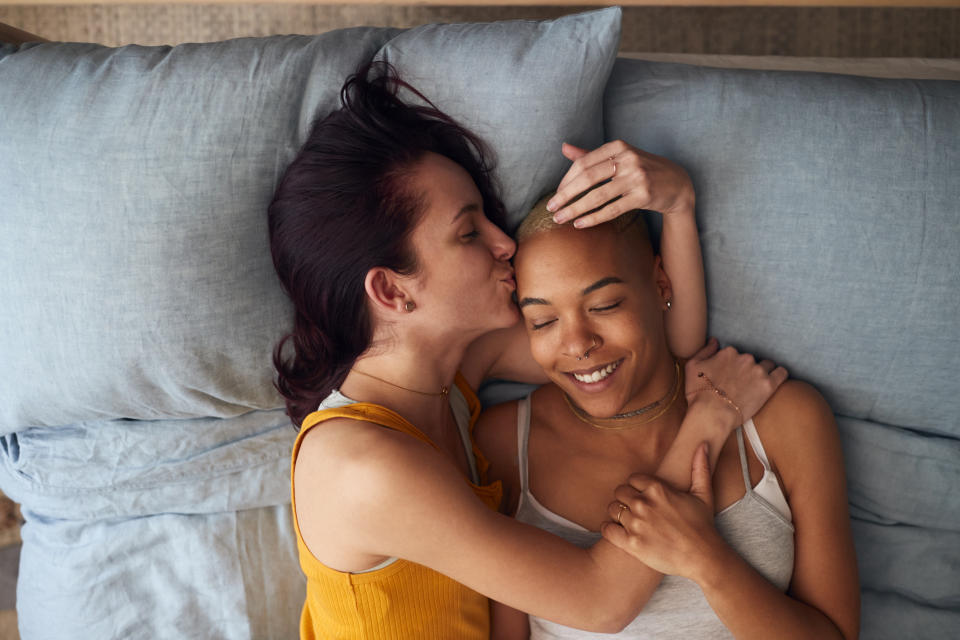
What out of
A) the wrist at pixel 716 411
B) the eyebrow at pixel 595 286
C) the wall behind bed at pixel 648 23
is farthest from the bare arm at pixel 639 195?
the wall behind bed at pixel 648 23

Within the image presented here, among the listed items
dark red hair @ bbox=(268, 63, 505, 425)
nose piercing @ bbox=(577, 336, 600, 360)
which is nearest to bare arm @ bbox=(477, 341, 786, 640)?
nose piercing @ bbox=(577, 336, 600, 360)

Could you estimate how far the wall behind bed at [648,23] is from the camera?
1.83 metres

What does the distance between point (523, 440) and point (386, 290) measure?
45cm

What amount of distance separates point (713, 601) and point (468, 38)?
1104mm

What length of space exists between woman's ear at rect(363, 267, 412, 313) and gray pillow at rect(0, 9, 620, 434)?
26 cm

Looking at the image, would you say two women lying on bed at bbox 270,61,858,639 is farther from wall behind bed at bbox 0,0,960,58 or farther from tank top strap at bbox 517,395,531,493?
wall behind bed at bbox 0,0,960,58

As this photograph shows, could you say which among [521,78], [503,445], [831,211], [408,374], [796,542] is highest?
[521,78]

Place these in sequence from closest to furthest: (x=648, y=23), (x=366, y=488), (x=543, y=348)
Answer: (x=366, y=488)
(x=543, y=348)
(x=648, y=23)

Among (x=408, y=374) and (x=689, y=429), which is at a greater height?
(x=408, y=374)

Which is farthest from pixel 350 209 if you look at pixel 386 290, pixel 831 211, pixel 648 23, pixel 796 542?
pixel 648 23

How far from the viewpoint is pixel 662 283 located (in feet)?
4.50

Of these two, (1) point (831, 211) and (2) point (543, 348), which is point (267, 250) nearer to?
(2) point (543, 348)

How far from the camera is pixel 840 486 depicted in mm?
1284

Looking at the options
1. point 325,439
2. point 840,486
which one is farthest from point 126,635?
point 840,486
